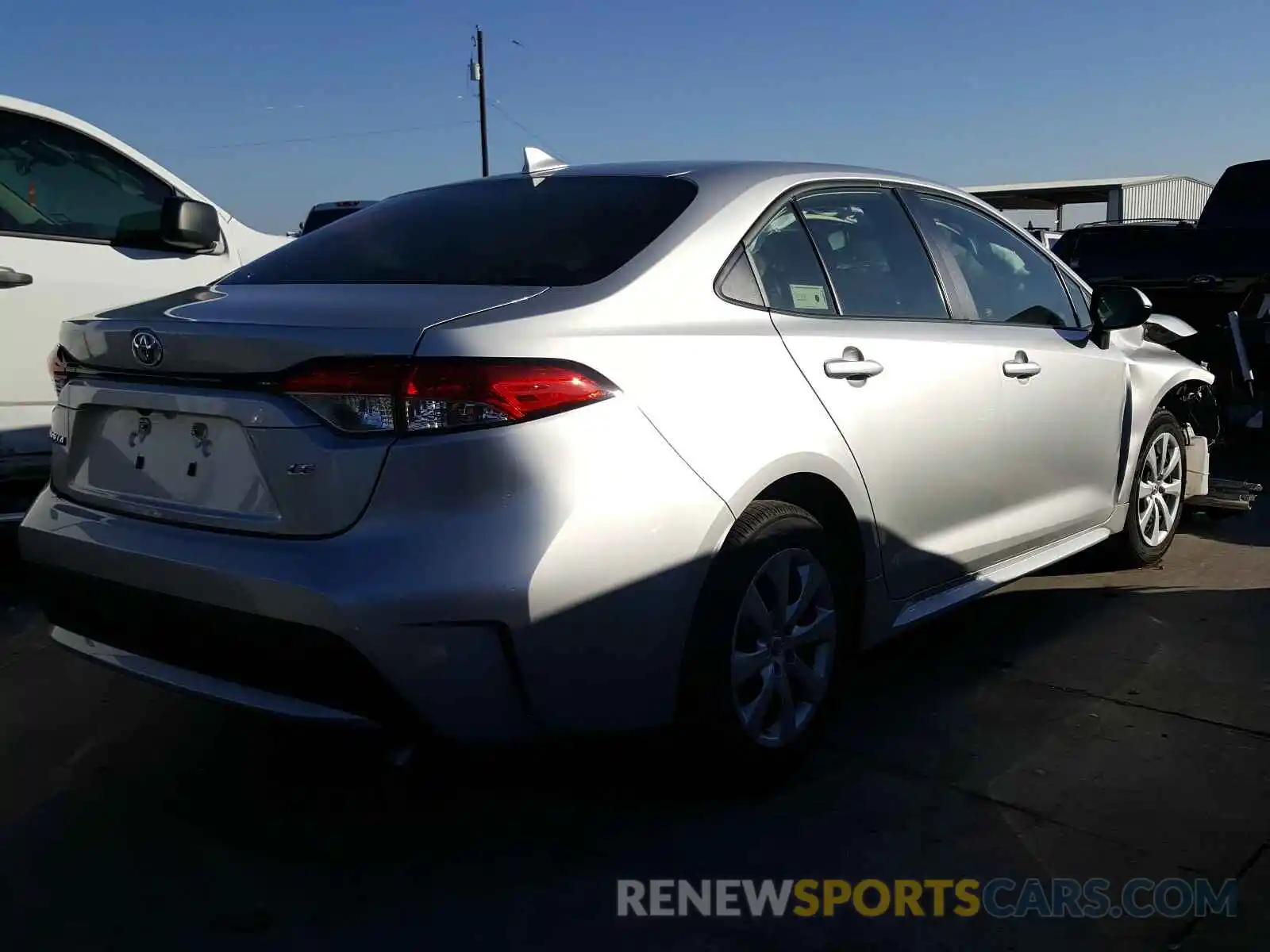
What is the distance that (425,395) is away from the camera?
7.66ft

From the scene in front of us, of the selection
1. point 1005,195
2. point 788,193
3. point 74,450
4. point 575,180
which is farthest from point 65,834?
point 1005,195

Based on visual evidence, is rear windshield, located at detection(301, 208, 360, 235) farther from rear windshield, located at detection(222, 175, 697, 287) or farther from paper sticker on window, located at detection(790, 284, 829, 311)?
paper sticker on window, located at detection(790, 284, 829, 311)

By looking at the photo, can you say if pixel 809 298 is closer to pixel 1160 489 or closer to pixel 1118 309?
pixel 1118 309

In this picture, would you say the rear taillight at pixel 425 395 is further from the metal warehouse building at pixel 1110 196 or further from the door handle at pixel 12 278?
the metal warehouse building at pixel 1110 196

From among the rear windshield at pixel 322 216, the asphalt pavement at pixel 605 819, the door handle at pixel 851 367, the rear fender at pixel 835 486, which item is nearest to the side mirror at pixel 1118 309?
the asphalt pavement at pixel 605 819

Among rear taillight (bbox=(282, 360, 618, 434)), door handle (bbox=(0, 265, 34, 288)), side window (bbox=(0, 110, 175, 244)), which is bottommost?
rear taillight (bbox=(282, 360, 618, 434))

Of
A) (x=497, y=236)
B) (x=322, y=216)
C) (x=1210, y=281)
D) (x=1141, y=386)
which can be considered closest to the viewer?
(x=497, y=236)

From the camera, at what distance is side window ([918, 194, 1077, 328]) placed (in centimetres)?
388

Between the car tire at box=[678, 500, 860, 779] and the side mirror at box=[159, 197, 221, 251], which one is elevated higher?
the side mirror at box=[159, 197, 221, 251]

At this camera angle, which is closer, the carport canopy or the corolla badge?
the corolla badge

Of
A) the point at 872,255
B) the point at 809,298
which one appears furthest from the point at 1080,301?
the point at 809,298

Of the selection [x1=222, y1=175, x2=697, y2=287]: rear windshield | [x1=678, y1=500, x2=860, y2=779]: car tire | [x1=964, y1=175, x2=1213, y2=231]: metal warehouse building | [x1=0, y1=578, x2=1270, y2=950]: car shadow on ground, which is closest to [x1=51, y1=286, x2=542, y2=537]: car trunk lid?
[x1=222, y1=175, x2=697, y2=287]: rear windshield

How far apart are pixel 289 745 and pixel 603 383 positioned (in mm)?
1504

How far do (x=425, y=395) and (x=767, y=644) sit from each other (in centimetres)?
107
